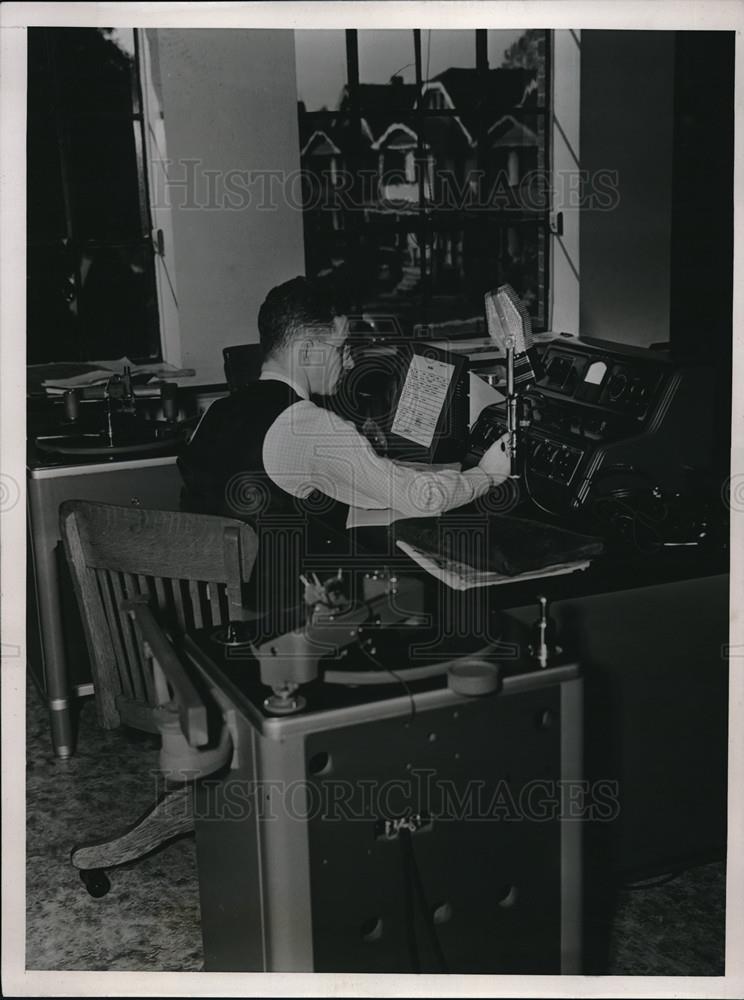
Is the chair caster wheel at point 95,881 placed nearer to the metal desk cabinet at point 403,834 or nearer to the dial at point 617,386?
the metal desk cabinet at point 403,834

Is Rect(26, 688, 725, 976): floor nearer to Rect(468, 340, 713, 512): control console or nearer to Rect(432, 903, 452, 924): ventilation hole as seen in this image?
Rect(432, 903, 452, 924): ventilation hole

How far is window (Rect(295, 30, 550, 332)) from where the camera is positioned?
13.9 ft

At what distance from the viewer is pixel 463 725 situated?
1.50 metres

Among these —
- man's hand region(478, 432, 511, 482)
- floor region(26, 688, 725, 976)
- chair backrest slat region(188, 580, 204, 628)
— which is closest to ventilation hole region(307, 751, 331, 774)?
chair backrest slat region(188, 580, 204, 628)

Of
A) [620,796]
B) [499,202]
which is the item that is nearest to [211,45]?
[499,202]

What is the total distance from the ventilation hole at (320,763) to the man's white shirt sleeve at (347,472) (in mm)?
935

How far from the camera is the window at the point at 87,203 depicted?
396 centimetres

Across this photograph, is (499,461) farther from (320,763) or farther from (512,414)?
(320,763)

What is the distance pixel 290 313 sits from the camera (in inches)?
97.1

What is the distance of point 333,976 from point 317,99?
11.4 feet

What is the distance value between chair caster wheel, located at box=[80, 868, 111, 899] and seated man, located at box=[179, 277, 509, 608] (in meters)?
0.81

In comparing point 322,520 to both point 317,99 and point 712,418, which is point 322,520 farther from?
point 317,99
